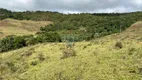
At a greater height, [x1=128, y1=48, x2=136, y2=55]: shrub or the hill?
[x1=128, y1=48, x2=136, y2=55]: shrub

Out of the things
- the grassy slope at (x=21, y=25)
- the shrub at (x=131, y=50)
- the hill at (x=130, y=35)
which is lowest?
the grassy slope at (x=21, y=25)

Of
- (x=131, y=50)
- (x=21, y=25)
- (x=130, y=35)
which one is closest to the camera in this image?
(x=131, y=50)

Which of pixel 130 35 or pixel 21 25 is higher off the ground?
pixel 130 35

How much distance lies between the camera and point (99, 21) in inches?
7254

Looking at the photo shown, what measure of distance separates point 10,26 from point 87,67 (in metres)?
166

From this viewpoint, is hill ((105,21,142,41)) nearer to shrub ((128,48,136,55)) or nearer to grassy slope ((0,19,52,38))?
shrub ((128,48,136,55))

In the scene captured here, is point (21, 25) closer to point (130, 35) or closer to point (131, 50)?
point (130, 35)

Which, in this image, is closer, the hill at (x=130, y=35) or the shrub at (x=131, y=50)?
the shrub at (x=131, y=50)

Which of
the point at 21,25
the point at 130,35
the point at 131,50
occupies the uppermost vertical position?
the point at 131,50

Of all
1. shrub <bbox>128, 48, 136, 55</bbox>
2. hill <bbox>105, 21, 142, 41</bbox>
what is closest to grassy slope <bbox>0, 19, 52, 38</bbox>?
hill <bbox>105, 21, 142, 41</bbox>

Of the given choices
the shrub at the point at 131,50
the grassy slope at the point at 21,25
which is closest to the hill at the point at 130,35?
the shrub at the point at 131,50

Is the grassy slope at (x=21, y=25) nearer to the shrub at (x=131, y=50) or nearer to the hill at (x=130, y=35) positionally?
the hill at (x=130, y=35)

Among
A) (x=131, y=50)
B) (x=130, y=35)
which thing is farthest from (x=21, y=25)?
(x=131, y=50)

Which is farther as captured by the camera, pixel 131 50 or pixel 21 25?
pixel 21 25
